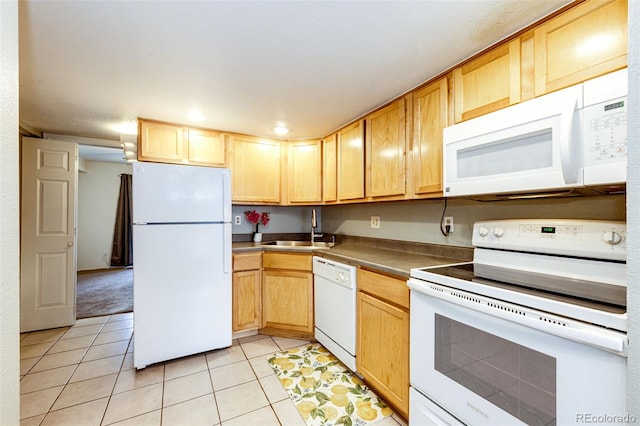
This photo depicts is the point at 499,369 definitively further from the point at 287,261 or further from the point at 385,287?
the point at 287,261

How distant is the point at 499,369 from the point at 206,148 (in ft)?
9.20

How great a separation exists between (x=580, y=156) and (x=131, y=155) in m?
4.06

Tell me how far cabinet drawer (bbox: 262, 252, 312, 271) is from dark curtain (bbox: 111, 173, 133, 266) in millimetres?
4565

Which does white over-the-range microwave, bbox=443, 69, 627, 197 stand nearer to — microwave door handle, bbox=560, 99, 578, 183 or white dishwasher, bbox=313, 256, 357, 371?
microwave door handle, bbox=560, 99, 578, 183

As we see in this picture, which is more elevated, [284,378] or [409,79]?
[409,79]

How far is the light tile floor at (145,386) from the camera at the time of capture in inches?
63.8

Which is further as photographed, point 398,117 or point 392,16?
point 398,117

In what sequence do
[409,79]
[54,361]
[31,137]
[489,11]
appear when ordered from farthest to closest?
[31,137], [54,361], [409,79], [489,11]

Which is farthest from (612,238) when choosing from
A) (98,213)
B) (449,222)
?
(98,213)

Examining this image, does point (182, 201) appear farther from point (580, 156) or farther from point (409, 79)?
point (580, 156)

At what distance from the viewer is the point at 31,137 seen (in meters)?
2.91

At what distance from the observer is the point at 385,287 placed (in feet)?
5.50

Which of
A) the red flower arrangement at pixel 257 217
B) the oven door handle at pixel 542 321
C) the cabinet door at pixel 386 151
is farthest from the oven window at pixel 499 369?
the red flower arrangement at pixel 257 217

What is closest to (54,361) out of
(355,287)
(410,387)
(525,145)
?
(355,287)
